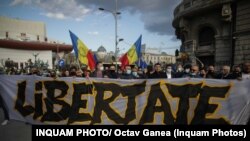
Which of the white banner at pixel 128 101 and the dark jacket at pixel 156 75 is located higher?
the dark jacket at pixel 156 75

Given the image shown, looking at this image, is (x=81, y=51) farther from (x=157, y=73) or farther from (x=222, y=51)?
(x=222, y=51)

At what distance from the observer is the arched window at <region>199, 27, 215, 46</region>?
21.9 metres

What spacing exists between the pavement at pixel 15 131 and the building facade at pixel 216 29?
14514 mm

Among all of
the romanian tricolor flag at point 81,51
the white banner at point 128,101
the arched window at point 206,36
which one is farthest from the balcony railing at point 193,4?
the white banner at point 128,101

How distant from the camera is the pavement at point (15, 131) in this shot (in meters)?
6.01

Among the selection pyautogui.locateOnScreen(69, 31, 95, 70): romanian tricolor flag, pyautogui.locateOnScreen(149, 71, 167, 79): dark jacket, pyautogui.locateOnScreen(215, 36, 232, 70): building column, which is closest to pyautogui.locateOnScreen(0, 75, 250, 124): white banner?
pyautogui.locateOnScreen(149, 71, 167, 79): dark jacket

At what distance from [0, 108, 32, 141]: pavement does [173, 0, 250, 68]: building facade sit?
1451cm

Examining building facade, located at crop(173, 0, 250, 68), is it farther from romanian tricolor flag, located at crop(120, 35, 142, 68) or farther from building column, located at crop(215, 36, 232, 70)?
romanian tricolor flag, located at crop(120, 35, 142, 68)

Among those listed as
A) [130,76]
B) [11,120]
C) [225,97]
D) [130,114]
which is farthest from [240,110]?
[11,120]

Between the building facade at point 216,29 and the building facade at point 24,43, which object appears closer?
the building facade at point 216,29

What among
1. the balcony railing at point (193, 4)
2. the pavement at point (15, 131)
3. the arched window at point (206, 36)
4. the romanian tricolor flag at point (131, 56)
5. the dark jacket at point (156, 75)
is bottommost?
the pavement at point (15, 131)

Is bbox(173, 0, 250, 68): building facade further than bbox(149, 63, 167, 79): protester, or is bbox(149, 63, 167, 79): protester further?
bbox(173, 0, 250, 68): building facade
